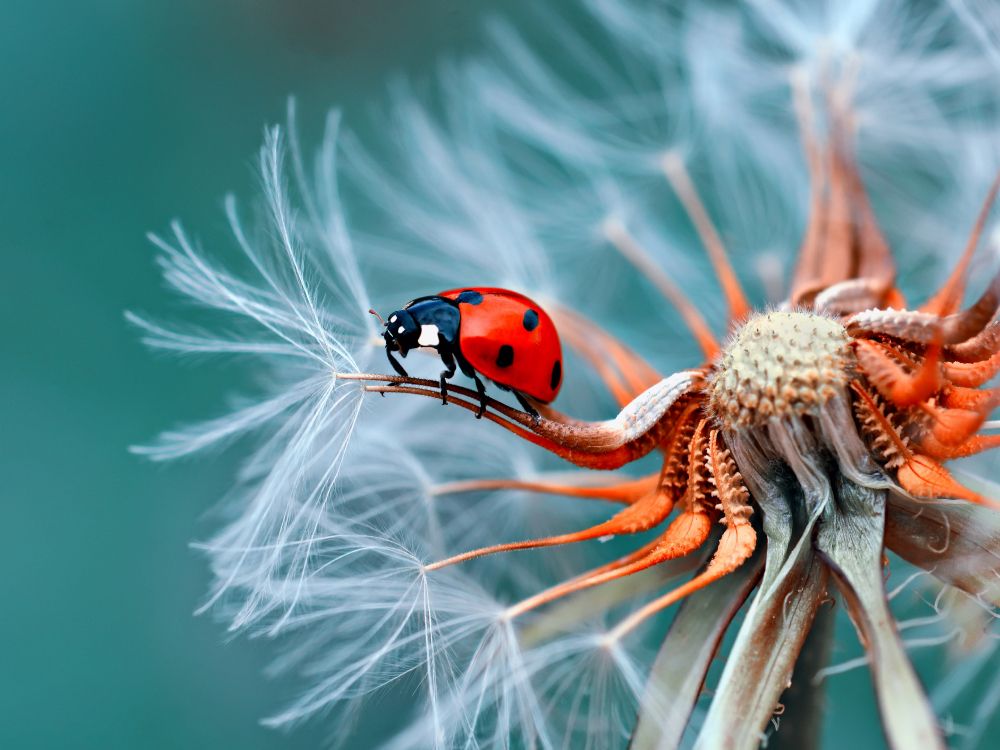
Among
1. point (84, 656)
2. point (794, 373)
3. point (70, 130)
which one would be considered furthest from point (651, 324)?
point (70, 130)

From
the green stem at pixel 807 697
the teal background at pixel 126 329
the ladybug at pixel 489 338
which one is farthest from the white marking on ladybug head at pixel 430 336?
the teal background at pixel 126 329

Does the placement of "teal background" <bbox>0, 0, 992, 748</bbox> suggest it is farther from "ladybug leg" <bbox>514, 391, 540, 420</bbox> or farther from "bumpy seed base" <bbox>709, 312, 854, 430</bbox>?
"bumpy seed base" <bbox>709, 312, 854, 430</bbox>

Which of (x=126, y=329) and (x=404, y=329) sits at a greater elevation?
(x=126, y=329)

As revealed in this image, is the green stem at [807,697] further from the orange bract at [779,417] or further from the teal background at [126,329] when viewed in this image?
the teal background at [126,329]

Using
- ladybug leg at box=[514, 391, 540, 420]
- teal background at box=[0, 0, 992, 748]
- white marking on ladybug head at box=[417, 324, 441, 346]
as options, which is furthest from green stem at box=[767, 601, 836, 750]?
teal background at box=[0, 0, 992, 748]

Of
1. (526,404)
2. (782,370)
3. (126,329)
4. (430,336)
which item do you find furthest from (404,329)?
(126,329)

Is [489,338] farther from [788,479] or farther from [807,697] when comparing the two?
[807,697]

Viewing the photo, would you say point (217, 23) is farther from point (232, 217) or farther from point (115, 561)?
point (232, 217)
